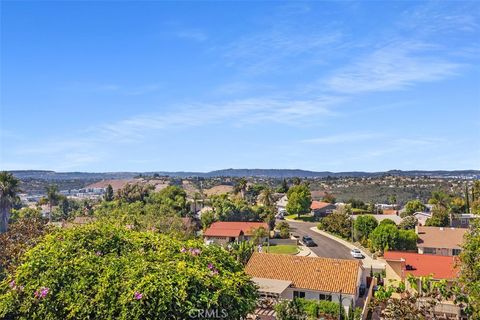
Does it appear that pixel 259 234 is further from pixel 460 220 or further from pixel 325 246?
pixel 460 220

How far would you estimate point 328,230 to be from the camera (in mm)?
81375

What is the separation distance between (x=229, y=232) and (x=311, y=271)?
39.5m

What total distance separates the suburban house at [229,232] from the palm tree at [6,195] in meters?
30.2

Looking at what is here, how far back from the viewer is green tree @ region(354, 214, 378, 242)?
6919cm

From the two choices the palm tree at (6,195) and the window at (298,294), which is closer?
the window at (298,294)

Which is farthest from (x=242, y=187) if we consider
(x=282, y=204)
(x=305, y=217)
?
(x=305, y=217)

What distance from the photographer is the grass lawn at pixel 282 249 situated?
63.8 metres

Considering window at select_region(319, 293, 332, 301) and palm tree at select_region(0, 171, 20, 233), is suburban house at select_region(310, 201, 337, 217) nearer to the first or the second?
palm tree at select_region(0, 171, 20, 233)

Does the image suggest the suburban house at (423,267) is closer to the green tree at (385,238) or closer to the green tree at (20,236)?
the green tree at (385,238)

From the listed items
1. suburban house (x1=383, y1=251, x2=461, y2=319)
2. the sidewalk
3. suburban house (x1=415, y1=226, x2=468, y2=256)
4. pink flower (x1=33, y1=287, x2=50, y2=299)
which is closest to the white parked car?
the sidewalk

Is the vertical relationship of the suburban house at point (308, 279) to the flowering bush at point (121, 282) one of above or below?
below

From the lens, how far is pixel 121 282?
1334 cm

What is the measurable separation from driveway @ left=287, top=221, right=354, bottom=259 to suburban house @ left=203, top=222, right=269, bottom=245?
29.1 ft

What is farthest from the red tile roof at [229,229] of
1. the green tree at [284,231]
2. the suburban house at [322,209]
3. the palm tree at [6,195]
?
the suburban house at [322,209]
